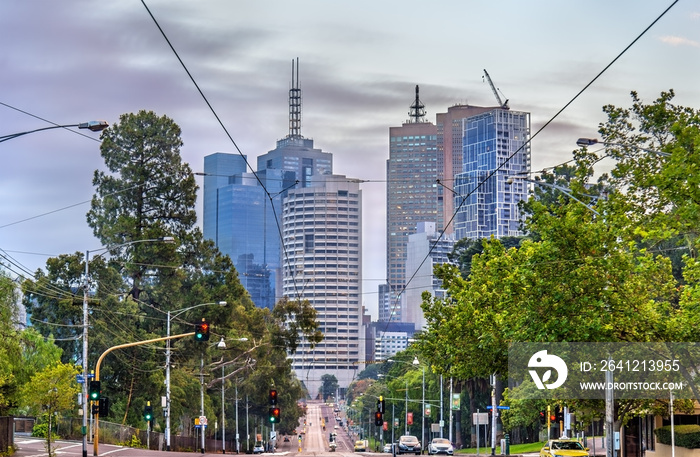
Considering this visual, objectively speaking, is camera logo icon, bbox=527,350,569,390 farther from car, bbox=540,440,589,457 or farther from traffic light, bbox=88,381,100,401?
traffic light, bbox=88,381,100,401

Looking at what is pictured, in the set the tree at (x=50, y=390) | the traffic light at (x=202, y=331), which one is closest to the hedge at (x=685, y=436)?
the traffic light at (x=202, y=331)

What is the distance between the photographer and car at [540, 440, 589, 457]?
43.1m

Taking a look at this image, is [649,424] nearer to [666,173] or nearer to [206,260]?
[666,173]

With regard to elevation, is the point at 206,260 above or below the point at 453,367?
above

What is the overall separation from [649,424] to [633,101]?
23987 millimetres

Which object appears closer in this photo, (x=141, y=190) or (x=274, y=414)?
(x=274, y=414)

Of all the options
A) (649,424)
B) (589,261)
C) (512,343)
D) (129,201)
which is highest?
(129,201)

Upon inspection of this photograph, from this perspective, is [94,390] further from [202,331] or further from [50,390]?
[202,331]

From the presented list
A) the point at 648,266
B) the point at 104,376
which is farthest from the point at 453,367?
the point at 104,376

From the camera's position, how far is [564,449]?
147 feet

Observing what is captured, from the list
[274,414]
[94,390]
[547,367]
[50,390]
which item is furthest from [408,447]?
[547,367]

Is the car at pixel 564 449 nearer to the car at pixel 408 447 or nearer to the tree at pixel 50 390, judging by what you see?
the tree at pixel 50 390

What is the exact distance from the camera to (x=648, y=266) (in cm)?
3080

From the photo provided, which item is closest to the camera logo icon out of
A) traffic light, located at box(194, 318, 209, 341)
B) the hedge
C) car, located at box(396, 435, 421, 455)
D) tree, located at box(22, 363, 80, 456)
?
the hedge
